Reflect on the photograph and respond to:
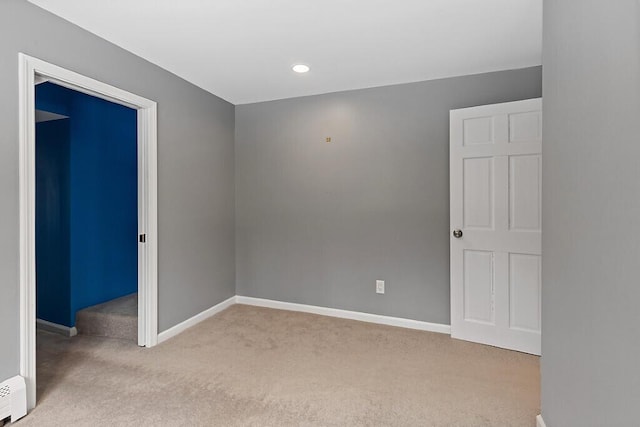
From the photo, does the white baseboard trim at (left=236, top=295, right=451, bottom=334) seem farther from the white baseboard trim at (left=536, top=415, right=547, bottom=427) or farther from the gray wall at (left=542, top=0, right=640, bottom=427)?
the gray wall at (left=542, top=0, right=640, bottom=427)

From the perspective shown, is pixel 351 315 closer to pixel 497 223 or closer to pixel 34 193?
pixel 497 223

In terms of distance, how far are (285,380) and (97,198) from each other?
102 inches

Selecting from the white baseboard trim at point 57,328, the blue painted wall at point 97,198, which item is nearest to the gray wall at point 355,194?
the blue painted wall at point 97,198

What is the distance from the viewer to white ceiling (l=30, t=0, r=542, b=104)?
1932 millimetres

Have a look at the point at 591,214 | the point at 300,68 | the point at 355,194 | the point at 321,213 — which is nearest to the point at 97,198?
the point at 321,213

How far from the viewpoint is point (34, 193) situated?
1865mm

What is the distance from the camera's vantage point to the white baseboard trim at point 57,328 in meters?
2.94

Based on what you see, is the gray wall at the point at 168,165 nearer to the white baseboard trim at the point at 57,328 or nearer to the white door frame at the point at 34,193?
the white door frame at the point at 34,193

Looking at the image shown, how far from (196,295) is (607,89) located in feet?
10.7

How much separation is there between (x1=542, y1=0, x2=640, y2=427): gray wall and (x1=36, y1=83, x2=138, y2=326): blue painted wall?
3653 mm

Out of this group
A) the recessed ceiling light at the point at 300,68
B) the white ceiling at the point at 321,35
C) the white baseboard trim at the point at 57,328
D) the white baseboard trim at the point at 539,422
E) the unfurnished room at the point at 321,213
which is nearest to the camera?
the unfurnished room at the point at 321,213

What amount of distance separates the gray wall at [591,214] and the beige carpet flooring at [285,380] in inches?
22.7

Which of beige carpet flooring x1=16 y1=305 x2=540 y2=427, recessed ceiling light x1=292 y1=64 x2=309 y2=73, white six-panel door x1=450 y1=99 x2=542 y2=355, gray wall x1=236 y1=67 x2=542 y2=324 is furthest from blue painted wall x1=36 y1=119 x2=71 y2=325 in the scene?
white six-panel door x1=450 y1=99 x2=542 y2=355

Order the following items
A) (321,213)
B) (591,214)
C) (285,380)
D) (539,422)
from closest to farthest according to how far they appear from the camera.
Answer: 1. (591,214)
2. (539,422)
3. (285,380)
4. (321,213)
